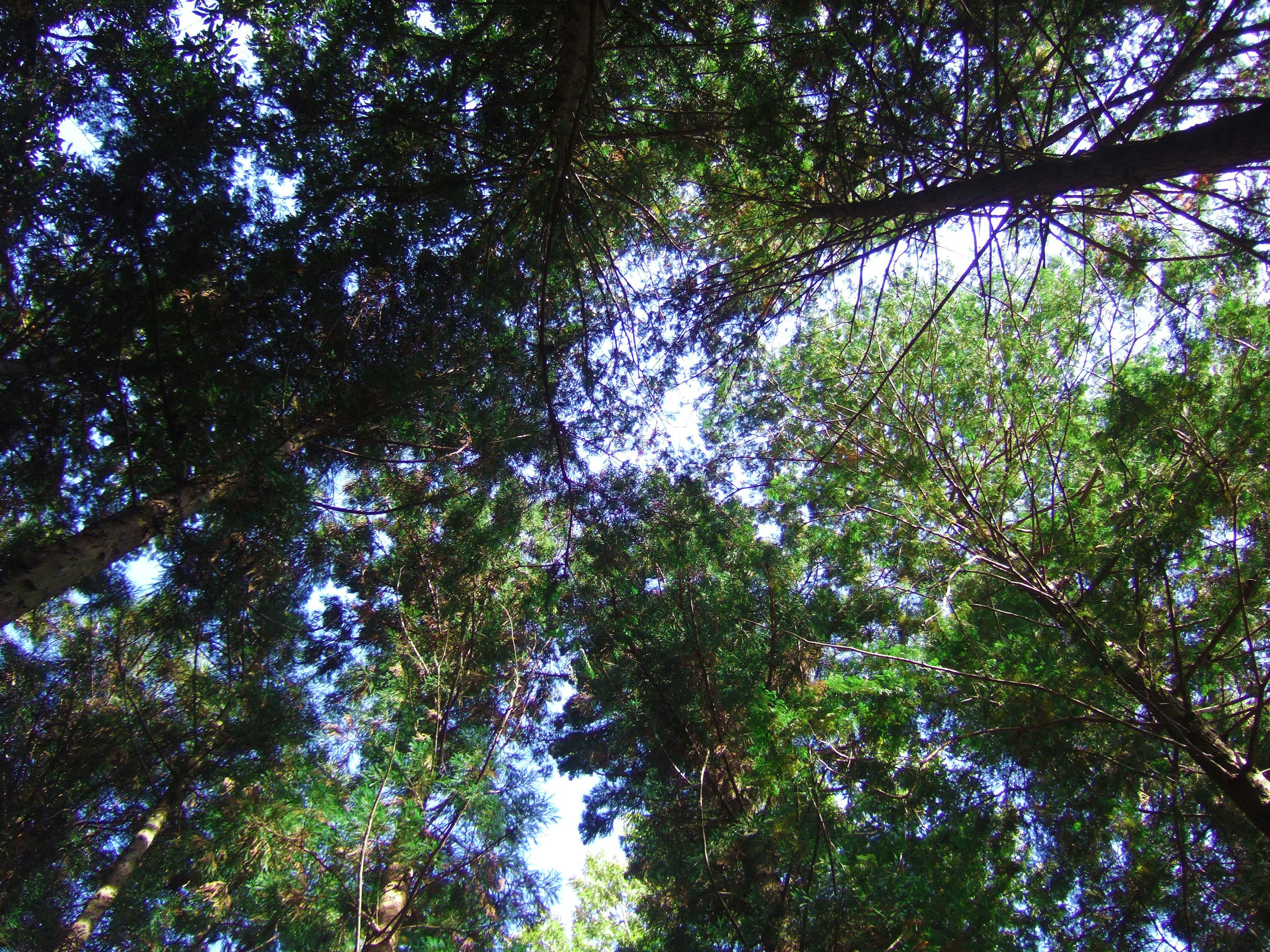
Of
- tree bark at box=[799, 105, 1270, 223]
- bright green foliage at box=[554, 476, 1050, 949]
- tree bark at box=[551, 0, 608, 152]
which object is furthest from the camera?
bright green foliage at box=[554, 476, 1050, 949]

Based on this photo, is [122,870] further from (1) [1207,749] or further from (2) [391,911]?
(1) [1207,749]

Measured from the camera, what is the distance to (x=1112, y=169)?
282cm

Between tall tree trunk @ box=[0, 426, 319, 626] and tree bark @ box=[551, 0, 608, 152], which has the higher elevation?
tree bark @ box=[551, 0, 608, 152]

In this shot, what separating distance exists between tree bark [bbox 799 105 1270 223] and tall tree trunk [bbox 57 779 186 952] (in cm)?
727

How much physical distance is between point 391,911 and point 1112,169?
5815 mm

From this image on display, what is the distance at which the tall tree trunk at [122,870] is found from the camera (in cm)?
504

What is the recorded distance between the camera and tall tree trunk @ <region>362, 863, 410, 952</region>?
3361 mm

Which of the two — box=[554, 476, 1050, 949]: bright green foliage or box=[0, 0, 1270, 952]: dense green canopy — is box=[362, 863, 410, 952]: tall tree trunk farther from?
box=[554, 476, 1050, 949]: bright green foliage

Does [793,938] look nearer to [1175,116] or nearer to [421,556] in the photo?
[421,556]

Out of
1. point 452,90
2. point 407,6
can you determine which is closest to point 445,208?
point 452,90

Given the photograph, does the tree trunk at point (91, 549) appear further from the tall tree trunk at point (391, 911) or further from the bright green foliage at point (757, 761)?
the bright green foliage at point (757, 761)

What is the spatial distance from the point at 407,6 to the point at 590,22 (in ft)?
5.69

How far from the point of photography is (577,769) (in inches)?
279

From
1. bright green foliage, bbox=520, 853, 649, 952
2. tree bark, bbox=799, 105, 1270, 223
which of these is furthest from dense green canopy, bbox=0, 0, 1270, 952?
bright green foliage, bbox=520, 853, 649, 952
